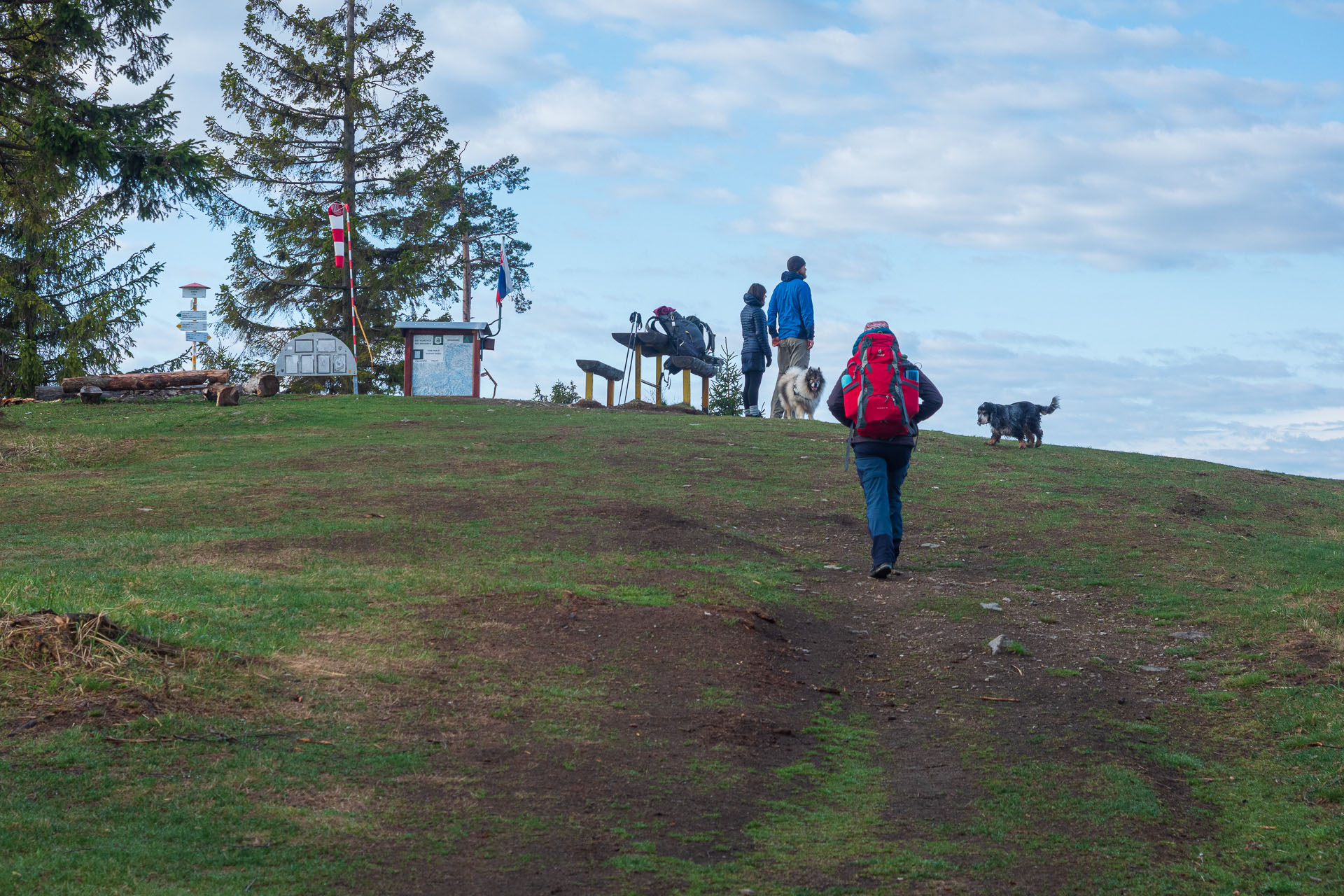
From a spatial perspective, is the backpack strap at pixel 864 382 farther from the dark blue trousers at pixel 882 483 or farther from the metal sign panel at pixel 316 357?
the metal sign panel at pixel 316 357

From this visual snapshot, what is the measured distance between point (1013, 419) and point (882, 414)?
9.72 meters

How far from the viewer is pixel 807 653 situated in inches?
329

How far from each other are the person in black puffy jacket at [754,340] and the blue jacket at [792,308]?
4.17 feet

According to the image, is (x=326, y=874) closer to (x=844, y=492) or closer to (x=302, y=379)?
(x=844, y=492)

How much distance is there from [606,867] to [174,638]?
141 inches

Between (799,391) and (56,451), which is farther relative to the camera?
(799,391)

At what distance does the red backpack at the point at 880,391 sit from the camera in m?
10.1

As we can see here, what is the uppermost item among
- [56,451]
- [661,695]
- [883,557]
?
[56,451]

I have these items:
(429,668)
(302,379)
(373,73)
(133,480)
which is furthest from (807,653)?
(373,73)

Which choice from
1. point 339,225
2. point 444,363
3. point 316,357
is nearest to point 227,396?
point 316,357

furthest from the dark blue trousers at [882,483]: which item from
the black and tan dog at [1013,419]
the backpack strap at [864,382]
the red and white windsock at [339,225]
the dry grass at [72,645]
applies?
the red and white windsock at [339,225]

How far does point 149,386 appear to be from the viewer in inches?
902

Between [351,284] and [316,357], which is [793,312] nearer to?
[316,357]

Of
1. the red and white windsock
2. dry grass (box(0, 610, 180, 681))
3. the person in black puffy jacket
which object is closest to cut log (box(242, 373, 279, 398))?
the red and white windsock
